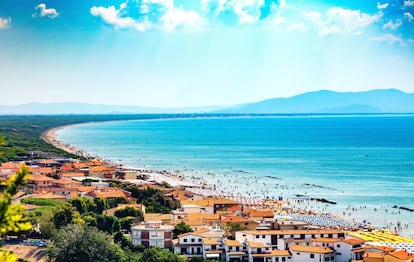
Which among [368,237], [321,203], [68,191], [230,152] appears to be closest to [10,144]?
[230,152]

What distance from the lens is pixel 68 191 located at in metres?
51.8

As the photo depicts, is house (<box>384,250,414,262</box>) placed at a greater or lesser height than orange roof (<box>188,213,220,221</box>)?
greater

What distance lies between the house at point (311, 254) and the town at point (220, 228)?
0.15 ft

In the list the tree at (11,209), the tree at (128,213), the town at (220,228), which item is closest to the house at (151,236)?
the town at (220,228)

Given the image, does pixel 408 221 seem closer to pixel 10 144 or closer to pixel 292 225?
pixel 292 225

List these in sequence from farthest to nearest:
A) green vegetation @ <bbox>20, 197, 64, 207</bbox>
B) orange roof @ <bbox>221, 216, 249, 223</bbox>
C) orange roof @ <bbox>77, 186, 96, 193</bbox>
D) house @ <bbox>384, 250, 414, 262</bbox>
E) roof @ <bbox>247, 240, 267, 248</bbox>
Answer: orange roof @ <bbox>77, 186, 96, 193</bbox>, green vegetation @ <bbox>20, 197, 64, 207</bbox>, orange roof @ <bbox>221, 216, 249, 223</bbox>, roof @ <bbox>247, 240, 267, 248</bbox>, house @ <bbox>384, 250, 414, 262</bbox>

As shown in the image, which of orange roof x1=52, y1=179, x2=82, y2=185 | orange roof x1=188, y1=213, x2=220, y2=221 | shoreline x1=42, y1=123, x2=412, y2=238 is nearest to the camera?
orange roof x1=188, y1=213, x2=220, y2=221

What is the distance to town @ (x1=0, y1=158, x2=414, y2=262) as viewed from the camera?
103ft

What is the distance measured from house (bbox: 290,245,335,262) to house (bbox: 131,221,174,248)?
6786mm

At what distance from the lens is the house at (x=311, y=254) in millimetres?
30797

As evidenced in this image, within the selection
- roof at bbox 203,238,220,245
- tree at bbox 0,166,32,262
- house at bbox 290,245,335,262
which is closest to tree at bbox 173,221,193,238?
roof at bbox 203,238,220,245

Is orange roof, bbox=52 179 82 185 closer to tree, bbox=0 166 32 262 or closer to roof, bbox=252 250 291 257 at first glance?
roof, bbox=252 250 291 257

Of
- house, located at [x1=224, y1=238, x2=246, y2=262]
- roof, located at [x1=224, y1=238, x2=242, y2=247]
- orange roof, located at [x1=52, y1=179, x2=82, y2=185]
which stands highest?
orange roof, located at [x1=52, y1=179, x2=82, y2=185]

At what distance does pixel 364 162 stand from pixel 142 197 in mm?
50461
